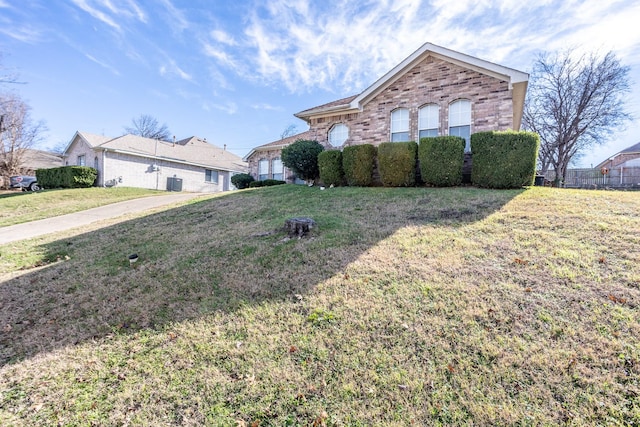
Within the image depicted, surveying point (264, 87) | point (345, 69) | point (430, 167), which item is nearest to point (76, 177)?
point (264, 87)

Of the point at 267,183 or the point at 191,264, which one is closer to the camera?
the point at 191,264

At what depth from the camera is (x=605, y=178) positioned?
1931cm

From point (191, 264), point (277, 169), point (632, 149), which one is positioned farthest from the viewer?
point (632, 149)

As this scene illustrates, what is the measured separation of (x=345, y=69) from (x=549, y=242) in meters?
13.6

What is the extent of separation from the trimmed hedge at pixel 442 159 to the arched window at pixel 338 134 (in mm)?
4813

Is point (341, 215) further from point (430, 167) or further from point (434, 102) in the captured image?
point (434, 102)

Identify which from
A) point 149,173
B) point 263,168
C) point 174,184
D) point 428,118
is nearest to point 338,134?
point 428,118

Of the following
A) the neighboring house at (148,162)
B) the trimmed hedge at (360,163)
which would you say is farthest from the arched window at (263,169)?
the trimmed hedge at (360,163)

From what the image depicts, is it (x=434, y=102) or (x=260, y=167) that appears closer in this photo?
(x=434, y=102)

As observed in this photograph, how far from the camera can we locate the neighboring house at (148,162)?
849 inches

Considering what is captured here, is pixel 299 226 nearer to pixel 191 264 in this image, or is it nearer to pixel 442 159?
pixel 191 264

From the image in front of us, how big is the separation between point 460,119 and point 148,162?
73.4 ft

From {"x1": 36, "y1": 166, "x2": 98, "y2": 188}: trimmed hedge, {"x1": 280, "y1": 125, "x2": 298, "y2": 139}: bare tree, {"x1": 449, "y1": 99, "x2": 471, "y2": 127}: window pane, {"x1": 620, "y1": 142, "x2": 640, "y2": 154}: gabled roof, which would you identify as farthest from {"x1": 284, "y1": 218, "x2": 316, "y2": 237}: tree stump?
{"x1": 280, "y1": 125, "x2": 298, "y2": 139}: bare tree

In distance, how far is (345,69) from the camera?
15.5 metres
